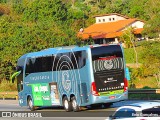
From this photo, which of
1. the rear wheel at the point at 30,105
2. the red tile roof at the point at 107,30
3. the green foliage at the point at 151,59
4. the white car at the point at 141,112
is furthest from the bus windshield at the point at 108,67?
the red tile roof at the point at 107,30

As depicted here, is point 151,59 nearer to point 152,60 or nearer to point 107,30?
point 152,60

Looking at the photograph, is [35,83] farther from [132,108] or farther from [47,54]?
[132,108]

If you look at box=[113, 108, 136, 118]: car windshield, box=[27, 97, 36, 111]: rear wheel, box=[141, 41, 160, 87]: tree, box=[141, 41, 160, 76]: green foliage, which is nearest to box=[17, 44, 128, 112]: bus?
box=[27, 97, 36, 111]: rear wheel

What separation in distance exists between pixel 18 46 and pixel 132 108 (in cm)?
4875

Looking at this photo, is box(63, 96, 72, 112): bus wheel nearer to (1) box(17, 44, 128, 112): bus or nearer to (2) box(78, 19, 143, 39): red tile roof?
(1) box(17, 44, 128, 112): bus

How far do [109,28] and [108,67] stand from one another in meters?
75.2

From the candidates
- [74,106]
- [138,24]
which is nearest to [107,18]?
[138,24]

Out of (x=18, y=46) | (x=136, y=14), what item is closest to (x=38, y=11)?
(x=136, y=14)

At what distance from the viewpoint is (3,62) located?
6425 centimetres

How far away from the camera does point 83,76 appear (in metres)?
27.0

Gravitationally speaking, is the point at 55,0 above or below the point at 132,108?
above

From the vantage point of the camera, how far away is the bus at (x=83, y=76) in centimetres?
2670

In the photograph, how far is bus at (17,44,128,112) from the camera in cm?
2670

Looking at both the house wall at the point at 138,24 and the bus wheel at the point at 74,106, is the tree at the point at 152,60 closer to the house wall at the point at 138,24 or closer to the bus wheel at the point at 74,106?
the bus wheel at the point at 74,106
